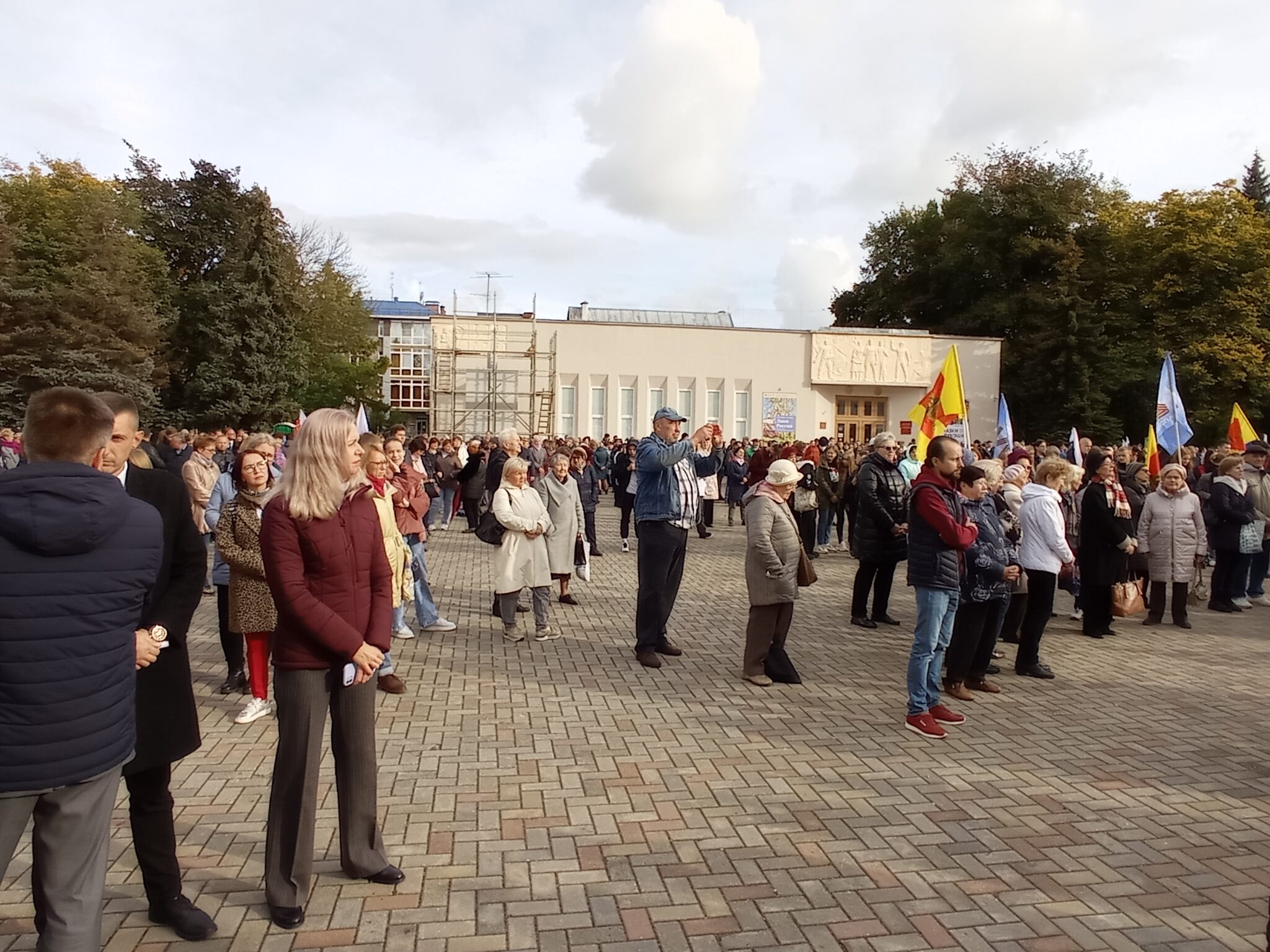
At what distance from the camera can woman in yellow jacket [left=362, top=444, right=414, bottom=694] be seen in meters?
6.02

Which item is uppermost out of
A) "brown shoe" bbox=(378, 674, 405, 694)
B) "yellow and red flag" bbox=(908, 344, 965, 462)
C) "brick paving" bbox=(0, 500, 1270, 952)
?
"yellow and red flag" bbox=(908, 344, 965, 462)

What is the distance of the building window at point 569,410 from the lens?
41.4m

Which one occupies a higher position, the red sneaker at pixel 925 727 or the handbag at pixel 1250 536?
the handbag at pixel 1250 536

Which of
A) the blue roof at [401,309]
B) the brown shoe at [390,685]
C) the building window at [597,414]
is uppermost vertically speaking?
the blue roof at [401,309]

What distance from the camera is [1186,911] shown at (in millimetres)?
3854

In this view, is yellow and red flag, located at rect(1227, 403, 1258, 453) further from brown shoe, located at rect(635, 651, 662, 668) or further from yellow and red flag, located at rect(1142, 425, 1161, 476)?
brown shoe, located at rect(635, 651, 662, 668)

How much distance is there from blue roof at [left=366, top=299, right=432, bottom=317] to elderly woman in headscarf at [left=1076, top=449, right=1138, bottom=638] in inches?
3537

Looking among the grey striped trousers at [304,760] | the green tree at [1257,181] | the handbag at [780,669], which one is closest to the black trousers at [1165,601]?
the handbag at [780,669]

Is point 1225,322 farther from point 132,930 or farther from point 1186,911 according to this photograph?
point 132,930

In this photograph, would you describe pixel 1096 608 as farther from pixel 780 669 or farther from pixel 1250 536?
pixel 780 669

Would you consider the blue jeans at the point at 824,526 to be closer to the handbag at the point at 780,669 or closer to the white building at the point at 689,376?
the handbag at the point at 780,669

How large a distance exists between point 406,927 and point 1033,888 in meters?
2.64

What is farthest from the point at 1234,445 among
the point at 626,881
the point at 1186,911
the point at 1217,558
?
the point at 626,881

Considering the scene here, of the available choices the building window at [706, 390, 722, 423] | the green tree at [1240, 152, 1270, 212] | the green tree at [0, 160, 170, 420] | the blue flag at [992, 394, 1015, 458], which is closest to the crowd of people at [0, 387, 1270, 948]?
the blue flag at [992, 394, 1015, 458]
